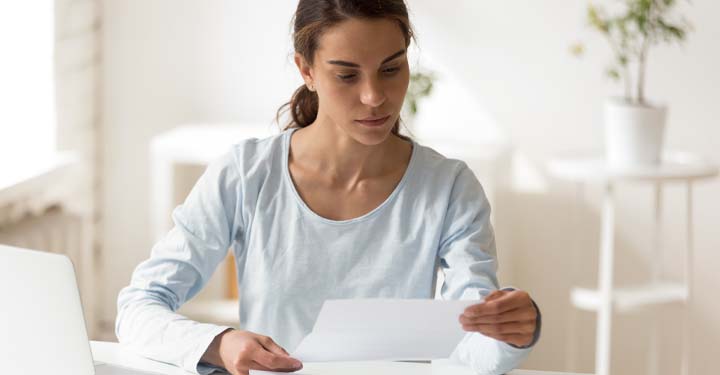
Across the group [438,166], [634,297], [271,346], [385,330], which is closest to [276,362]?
[271,346]

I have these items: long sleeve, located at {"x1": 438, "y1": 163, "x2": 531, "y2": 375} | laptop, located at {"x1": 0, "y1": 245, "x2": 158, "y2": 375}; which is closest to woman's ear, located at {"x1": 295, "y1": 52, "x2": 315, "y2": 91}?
long sleeve, located at {"x1": 438, "y1": 163, "x2": 531, "y2": 375}

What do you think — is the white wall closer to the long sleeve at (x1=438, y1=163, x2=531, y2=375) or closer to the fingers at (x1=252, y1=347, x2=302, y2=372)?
the long sleeve at (x1=438, y1=163, x2=531, y2=375)

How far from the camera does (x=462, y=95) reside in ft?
10.4

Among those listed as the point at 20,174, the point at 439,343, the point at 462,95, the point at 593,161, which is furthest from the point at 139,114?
the point at 439,343

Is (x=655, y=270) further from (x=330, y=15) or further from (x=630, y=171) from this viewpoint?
(x=330, y=15)

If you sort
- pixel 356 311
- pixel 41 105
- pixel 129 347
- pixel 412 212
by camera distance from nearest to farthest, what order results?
pixel 356 311, pixel 129 347, pixel 412 212, pixel 41 105

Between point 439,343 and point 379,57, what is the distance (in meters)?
0.43

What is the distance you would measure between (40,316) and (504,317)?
0.54 meters

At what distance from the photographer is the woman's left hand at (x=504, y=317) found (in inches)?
47.3

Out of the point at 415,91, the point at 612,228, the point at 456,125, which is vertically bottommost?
the point at 612,228

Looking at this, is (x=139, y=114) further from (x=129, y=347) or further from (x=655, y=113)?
(x=129, y=347)

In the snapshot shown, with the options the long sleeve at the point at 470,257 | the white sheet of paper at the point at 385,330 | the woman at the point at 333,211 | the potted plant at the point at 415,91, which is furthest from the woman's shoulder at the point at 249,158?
the potted plant at the point at 415,91

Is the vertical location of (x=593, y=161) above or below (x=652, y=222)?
above

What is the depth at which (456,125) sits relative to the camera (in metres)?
3.20
